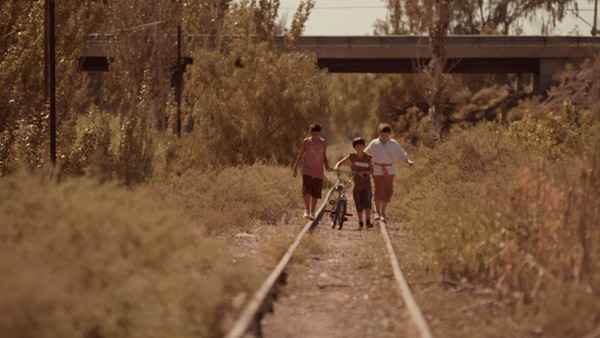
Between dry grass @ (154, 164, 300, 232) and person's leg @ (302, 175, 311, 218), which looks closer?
dry grass @ (154, 164, 300, 232)

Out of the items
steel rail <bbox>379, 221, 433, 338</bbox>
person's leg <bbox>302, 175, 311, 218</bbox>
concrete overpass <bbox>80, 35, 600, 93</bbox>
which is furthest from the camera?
concrete overpass <bbox>80, 35, 600, 93</bbox>

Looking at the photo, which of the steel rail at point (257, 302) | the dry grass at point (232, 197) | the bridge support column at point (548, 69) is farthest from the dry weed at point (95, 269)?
the bridge support column at point (548, 69)

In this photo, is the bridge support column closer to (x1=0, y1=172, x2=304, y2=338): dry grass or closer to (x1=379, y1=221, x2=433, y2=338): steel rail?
(x1=379, y1=221, x2=433, y2=338): steel rail

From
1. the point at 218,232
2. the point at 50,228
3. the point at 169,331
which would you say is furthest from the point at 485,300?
the point at 218,232

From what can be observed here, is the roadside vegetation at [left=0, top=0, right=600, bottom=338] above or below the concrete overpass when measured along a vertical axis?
below

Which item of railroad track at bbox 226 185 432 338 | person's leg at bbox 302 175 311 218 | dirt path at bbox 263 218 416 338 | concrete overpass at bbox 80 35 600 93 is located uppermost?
concrete overpass at bbox 80 35 600 93

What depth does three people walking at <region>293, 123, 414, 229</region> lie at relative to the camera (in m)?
16.9

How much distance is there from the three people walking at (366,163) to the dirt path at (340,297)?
Result: 205 centimetres

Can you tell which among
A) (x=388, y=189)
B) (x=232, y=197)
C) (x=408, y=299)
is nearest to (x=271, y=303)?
(x=408, y=299)

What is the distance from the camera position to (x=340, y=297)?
1071cm

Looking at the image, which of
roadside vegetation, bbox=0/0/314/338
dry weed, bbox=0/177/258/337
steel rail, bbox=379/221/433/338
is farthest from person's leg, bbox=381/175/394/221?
dry weed, bbox=0/177/258/337

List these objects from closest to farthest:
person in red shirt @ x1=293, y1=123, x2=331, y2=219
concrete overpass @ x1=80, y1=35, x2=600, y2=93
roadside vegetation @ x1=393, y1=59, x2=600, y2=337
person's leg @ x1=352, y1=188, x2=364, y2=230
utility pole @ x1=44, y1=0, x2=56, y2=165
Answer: roadside vegetation @ x1=393, y1=59, x2=600, y2=337, person's leg @ x1=352, y1=188, x2=364, y2=230, person in red shirt @ x1=293, y1=123, x2=331, y2=219, utility pole @ x1=44, y1=0, x2=56, y2=165, concrete overpass @ x1=80, y1=35, x2=600, y2=93

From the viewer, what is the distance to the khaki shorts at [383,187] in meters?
17.2

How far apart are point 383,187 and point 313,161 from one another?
1.45 metres
